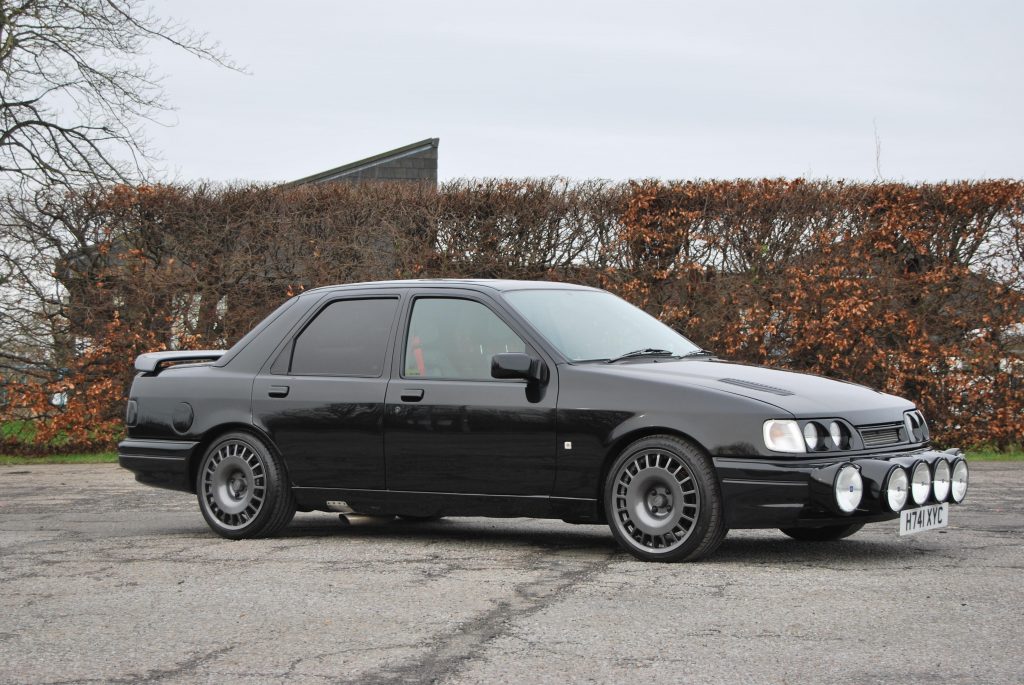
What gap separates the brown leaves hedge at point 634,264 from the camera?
15.4 meters

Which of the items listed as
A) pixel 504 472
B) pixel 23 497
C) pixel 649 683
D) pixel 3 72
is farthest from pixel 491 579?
pixel 3 72

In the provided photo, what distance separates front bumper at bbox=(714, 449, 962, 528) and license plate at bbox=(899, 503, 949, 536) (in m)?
0.12

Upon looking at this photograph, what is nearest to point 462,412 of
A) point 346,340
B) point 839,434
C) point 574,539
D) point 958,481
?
point 346,340

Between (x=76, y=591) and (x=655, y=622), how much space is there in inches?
118

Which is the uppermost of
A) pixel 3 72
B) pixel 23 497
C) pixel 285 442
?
pixel 3 72

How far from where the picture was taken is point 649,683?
478 cm

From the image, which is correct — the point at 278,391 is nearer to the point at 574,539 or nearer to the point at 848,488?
the point at 574,539

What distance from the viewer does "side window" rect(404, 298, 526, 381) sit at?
8.01 metres

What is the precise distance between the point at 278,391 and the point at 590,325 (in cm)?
205

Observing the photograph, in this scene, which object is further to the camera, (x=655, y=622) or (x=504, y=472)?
(x=504, y=472)

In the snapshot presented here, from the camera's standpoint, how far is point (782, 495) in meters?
6.98

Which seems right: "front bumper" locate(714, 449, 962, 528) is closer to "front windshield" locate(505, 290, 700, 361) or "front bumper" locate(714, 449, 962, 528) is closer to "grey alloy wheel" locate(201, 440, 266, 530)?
"front windshield" locate(505, 290, 700, 361)

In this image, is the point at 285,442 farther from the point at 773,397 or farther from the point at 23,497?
the point at 23,497

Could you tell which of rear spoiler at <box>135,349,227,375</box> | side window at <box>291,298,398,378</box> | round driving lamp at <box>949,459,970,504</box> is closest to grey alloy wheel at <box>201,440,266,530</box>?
side window at <box>291,298,398,378</box>
